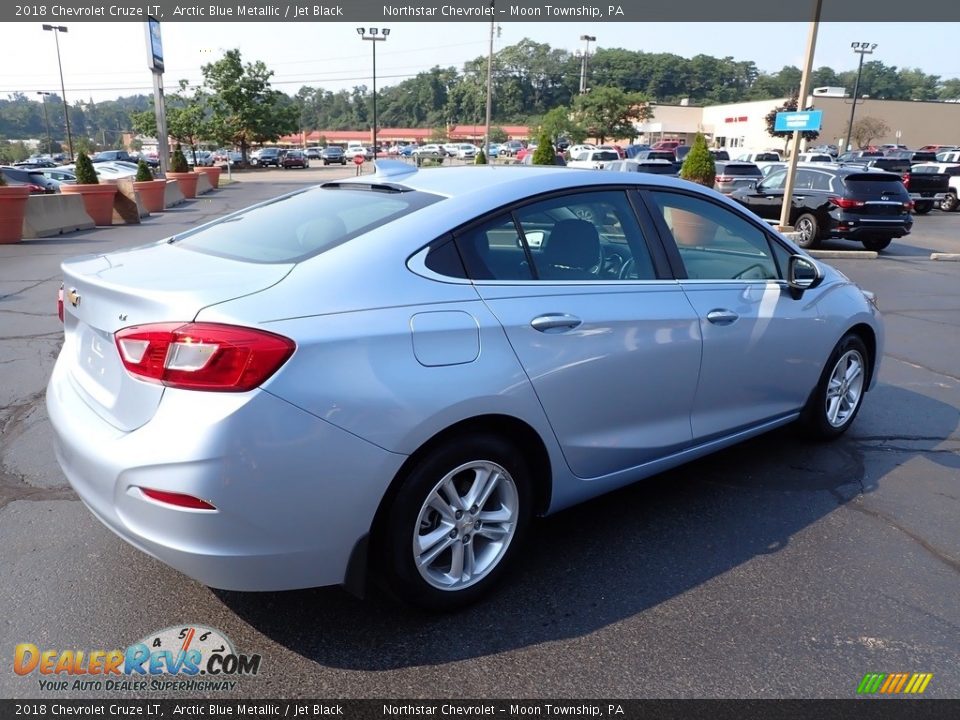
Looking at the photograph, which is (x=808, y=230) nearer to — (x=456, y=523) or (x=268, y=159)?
(x=456, y=523)

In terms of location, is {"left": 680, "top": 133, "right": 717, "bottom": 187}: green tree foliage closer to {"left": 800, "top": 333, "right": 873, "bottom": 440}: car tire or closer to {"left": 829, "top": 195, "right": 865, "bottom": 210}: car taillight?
{"left": 829, "top": 195, "right": 865, "bottom": 210}: car taillight

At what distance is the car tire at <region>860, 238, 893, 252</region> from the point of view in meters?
15.3

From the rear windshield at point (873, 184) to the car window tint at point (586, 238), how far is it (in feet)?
42.7

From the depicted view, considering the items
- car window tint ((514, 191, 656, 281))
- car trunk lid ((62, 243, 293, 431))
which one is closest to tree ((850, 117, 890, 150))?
car window tint ((514, 191, 656, 281))

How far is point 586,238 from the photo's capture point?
3.42 m

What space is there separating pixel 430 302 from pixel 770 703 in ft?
5.89

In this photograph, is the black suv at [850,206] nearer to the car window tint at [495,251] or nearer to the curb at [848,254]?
the curb at [848,254]

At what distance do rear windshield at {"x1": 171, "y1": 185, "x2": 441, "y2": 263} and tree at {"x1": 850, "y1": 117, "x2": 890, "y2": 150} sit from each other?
77.4 m

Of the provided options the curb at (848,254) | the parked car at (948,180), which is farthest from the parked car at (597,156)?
the curb at (848,254)

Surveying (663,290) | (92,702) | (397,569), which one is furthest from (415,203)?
(92,702)

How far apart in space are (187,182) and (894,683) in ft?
92.9

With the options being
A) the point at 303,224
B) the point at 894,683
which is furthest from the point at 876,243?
the point at 303,224

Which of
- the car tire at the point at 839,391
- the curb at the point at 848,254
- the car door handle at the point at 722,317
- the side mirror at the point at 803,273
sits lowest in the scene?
the curb at the point at 848,254

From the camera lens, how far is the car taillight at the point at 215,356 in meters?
2.25
